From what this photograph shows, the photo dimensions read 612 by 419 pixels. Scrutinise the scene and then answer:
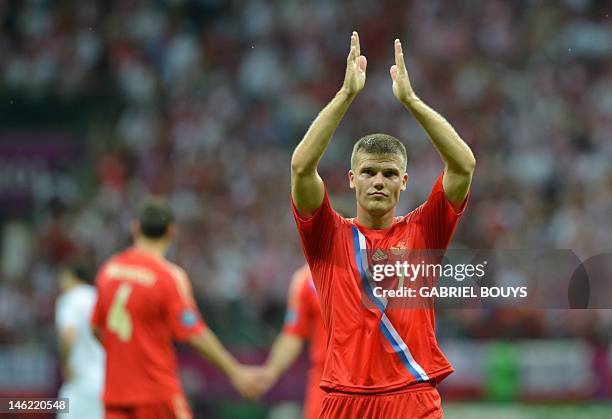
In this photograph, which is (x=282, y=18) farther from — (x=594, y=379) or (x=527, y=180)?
(x=594, y=379)

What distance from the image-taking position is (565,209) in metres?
14.5

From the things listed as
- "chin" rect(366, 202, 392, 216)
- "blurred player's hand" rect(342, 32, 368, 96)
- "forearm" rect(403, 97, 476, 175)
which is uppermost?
"blurred player's hand" rect(342, 32, 368, 96)

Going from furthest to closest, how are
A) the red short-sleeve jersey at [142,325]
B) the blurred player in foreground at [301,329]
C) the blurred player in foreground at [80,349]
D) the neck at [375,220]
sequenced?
1. the blurred player in foreground at [80,349]
2. the blurred player in foreground at [301,329]
3. the red short-sleeve jersey at [142,325]
4. the neck at [375,220]

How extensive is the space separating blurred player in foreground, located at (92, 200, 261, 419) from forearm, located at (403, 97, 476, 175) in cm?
348

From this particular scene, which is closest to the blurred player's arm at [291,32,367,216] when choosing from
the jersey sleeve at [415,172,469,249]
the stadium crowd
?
the jersey sleeve at [415,172,469,249]

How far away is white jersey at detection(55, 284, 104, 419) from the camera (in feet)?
32.8

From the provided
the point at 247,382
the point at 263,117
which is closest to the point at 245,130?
the point at 263,117

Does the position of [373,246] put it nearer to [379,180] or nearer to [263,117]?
[379,180]

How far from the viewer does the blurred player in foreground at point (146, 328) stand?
8.18 meters

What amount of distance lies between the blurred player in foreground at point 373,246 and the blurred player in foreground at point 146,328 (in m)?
2.82

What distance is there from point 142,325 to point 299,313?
1.49 m

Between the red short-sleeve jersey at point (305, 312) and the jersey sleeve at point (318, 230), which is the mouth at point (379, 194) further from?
the red short-sleeve jersey at point (305, 312)

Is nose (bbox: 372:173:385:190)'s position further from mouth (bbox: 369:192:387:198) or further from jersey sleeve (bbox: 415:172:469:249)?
jersey sleeve (bbox: 415:172:469:249)

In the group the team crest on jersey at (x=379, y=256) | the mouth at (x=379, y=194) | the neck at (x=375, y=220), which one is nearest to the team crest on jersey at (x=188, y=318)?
the neck at (x=375, y=220)
